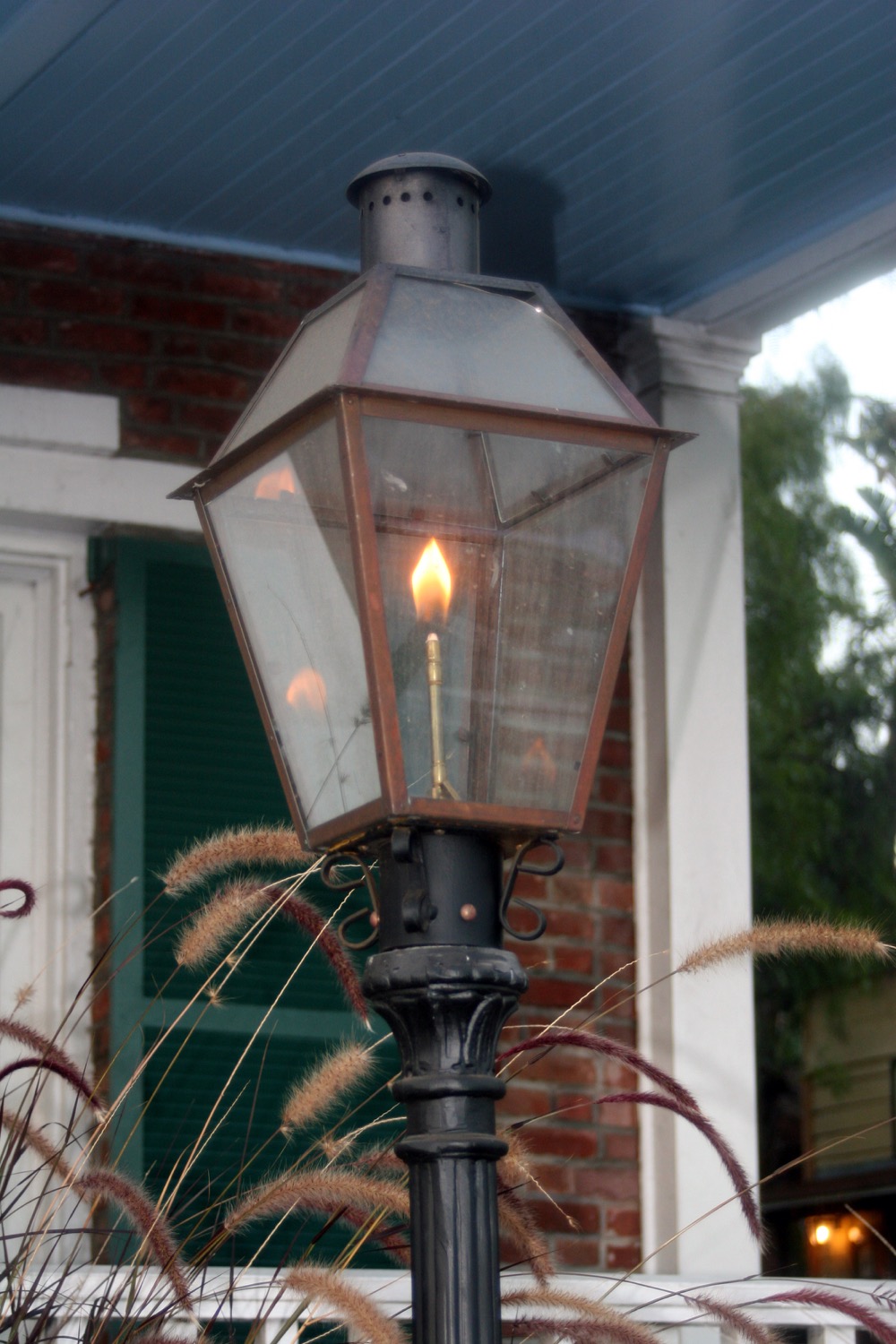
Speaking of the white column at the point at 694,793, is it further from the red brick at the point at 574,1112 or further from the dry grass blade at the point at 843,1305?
the dry grass blade at the point at 843,1305

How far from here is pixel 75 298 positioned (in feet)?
13.1

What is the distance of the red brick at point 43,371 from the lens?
12.8 feet

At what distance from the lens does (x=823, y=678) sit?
12.5m

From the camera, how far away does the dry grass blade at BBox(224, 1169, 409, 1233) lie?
2.26 meters

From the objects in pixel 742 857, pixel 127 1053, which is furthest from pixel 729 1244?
pixel 127 1053

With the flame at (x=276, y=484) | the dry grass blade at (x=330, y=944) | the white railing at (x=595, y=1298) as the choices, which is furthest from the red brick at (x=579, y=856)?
the flame at (x=276, y=484)

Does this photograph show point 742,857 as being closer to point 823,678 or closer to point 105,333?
point 105,333

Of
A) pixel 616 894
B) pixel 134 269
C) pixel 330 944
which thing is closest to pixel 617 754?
pixel 616 894

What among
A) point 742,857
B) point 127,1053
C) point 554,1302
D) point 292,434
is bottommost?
point 554,1302

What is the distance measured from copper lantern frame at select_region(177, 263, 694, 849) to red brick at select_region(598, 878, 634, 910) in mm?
2213

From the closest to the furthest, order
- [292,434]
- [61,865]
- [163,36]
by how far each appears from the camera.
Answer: [292,434]
[163,36]
[61,865]

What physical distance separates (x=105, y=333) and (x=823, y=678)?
Answer: 9056 mm

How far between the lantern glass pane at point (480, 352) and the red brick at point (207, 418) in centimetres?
196

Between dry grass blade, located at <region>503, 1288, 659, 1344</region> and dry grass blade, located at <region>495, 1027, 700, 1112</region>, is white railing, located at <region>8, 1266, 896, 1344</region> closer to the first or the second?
dry grass blade, located at <region>503, 1288, 659, 1344</region>
